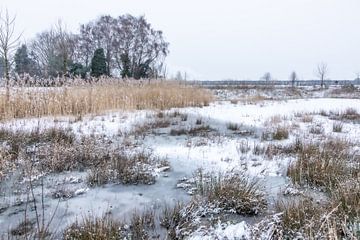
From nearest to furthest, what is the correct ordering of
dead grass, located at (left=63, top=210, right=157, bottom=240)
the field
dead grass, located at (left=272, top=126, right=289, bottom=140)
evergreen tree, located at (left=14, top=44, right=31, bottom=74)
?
dead grass, located at (left=63, top=210, right=157, bottom=240) < the field < dead grass, located at (left=272, top=126, right=289, bottom=140) < evergreen tree, located at (left=14, top=44, right=31, bottom=74)

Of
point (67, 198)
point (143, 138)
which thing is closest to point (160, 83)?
point (143, 138)

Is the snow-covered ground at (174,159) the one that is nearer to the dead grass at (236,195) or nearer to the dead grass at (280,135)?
the dead grass at (280,135)

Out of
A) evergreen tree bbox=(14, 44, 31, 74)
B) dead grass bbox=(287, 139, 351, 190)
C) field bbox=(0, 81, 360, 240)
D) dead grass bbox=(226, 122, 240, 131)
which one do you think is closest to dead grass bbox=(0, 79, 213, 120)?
field bbox=(0, 81, 360, 240)

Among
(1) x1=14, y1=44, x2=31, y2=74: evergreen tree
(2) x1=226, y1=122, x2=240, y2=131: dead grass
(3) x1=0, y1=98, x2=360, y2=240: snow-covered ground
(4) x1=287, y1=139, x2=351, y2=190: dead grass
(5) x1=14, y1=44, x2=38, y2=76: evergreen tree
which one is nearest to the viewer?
(3) x1=0, y1=98, x2=360, y2=240: snow-covered ground

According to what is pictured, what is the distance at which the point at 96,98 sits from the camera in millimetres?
10805

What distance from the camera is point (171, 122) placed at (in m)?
8.80

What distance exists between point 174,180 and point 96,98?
22.2 ft

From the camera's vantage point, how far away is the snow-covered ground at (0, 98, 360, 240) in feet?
12.3

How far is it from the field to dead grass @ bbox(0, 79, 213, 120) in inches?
12.6

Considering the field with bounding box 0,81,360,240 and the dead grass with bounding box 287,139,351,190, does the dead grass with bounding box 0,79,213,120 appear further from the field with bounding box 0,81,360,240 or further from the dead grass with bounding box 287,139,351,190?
the dead grass with bounding box 287,139,351,190

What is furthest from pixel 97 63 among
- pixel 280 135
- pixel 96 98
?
pixel 280 135

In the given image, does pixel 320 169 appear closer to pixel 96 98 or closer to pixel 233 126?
pixel 233 126

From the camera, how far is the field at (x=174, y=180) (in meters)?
3.17

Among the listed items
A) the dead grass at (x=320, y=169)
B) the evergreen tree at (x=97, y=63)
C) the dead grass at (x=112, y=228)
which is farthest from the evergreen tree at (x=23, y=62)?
the dead grass at (x=112, y=228)
